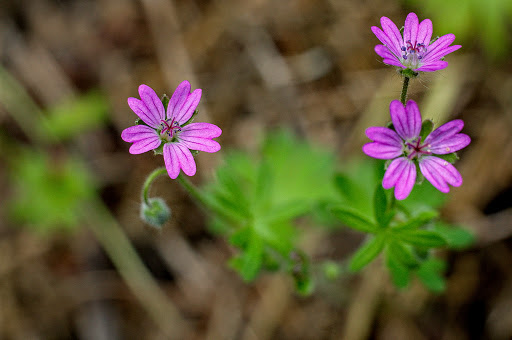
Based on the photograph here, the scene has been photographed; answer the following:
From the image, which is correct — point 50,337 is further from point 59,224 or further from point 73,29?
point 73,29

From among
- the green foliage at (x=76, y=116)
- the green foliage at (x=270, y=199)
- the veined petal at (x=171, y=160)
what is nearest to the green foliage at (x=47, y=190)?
the green foliage at (x=76, y=116)

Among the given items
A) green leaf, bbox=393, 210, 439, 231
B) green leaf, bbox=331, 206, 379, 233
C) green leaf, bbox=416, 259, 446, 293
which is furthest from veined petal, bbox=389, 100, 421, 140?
green leaf, bbox=416, 259, 446, 293

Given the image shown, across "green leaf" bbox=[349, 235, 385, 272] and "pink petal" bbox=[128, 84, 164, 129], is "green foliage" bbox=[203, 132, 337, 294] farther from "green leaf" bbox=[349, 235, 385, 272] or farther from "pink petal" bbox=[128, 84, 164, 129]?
"pink petal" bbox=[128, 84, 164, 129]

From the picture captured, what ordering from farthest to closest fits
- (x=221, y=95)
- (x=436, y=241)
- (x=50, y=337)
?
(x=221, y=95) < (x=50, y=337) < (x=436, y=241)

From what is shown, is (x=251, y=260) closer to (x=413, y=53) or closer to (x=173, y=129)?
(x=173, y=129)

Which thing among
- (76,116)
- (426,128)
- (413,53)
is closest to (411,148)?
(426,128)

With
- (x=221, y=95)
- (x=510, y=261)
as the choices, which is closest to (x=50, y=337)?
(x=221, y=95)
